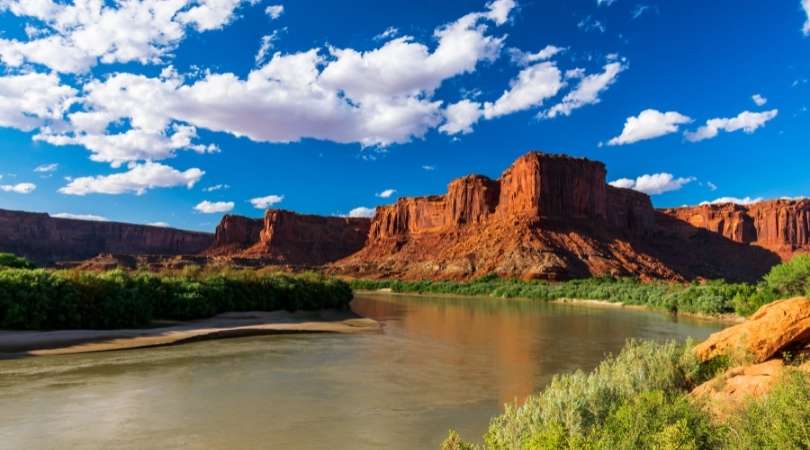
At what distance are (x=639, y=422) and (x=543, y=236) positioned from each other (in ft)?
251

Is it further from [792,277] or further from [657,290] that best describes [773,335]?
[657,290]

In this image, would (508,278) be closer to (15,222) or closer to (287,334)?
(287,334)

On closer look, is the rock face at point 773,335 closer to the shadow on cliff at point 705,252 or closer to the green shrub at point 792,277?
the green shrub at point 792,277

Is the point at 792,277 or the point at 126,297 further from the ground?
the point at 792,277

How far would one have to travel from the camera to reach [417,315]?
35.5 metres

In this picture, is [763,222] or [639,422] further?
[763,222]

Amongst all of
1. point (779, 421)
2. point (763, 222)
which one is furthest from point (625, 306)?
point (763, 222)

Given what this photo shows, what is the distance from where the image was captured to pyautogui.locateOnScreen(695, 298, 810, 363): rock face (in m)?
8.39

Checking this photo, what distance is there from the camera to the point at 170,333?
20203 mm

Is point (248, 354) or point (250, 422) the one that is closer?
point (250, 422)

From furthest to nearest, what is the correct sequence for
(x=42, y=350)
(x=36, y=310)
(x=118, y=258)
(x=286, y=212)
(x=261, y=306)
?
1. (x=286, y=212)
2. (x=118, y=258)
3. (x=261, y=306)
4. (x=36, y=310)
5. (x=42, y=350)

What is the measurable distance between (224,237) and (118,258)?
4798cm

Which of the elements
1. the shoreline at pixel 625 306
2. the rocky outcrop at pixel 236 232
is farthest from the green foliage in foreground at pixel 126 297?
the rocky outcrop at pixel 236 232

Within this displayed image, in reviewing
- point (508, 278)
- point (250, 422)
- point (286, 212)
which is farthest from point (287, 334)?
point (286, 212)
